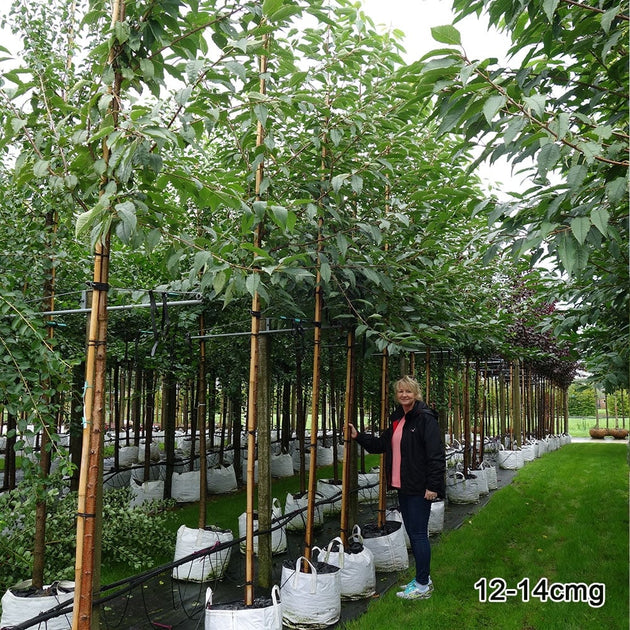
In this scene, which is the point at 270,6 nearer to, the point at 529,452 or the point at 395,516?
the point at 395,516

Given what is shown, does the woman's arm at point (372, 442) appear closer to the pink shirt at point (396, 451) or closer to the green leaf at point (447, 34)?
the pink shirt at point (396, 451)

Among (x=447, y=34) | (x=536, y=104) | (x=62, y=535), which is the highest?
(x=447, y=34)

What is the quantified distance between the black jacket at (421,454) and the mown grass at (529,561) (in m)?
0.80

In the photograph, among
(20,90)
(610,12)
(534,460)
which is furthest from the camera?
(534,460)

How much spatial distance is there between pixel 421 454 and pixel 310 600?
1.22 metres

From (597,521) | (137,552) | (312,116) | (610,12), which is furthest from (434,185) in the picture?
(597,521)

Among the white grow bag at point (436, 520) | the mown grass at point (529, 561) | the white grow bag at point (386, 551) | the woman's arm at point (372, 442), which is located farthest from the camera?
the white grow bag at point (436, 520)

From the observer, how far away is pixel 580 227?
1.85 meters

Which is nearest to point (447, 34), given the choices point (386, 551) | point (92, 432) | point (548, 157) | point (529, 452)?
point (548, 157)

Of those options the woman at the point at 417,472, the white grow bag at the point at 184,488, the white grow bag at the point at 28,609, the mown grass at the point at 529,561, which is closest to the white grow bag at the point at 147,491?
the white grow bag at the point at 184,488

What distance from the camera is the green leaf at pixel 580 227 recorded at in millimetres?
1821

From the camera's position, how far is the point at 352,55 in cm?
314

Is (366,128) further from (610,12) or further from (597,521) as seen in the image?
(597,521)

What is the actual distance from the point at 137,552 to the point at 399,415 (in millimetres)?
2523
